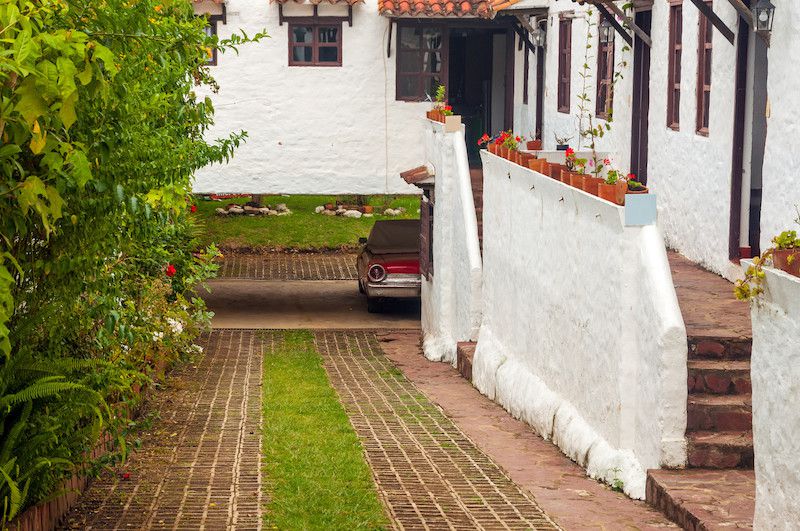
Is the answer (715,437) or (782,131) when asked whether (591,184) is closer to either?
(782,131)

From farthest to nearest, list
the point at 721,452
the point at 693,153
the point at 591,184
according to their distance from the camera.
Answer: the point at 693,153, the point at 591,184, the point at 721,452

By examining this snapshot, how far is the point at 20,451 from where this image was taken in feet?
22.5

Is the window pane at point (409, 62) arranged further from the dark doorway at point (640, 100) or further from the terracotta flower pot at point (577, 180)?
the terracotta flower pot at point (577, 180)

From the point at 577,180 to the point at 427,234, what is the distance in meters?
8.34

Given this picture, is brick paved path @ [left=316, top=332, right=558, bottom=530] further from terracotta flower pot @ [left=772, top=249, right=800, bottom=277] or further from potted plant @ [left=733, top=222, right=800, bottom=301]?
terracotta flower pot @ [left=772, top=249, right=800, bottom=277]

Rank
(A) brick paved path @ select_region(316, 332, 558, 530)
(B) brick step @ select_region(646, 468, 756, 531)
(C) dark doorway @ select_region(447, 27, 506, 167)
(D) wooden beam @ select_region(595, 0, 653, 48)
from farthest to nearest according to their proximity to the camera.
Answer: (C) dark doorway @ select_region(447, 27, 506, 167)
(D) wooden beam @ select_region(595, 0, 653, 48)
(A) brick paved path @ select_region(316, 332, 558, 530)
(B) brick step @ select_region(646, 468, 756, 531)

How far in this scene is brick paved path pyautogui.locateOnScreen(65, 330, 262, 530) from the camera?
320 inches

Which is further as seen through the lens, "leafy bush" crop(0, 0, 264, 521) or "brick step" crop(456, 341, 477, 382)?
"brick step" crop(456, 341, 477, 382)

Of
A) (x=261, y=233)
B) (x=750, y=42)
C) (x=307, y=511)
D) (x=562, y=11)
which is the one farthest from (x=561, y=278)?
(x=261, y=233)

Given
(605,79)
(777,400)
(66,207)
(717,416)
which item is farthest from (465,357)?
(66,207)

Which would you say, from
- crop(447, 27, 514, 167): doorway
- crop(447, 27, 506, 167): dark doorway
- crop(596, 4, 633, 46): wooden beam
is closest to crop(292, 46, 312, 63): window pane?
crop(447, 27, 514, 167): doorway

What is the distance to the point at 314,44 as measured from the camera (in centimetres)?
2323

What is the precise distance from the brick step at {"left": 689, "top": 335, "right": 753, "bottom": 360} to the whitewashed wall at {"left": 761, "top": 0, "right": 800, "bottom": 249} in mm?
1590

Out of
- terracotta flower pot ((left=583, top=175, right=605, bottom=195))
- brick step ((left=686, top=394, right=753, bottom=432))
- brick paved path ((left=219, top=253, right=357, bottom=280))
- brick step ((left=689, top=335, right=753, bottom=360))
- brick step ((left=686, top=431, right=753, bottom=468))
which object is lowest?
brick paved path ((left=219, top=253, right=357, bottom=280))
